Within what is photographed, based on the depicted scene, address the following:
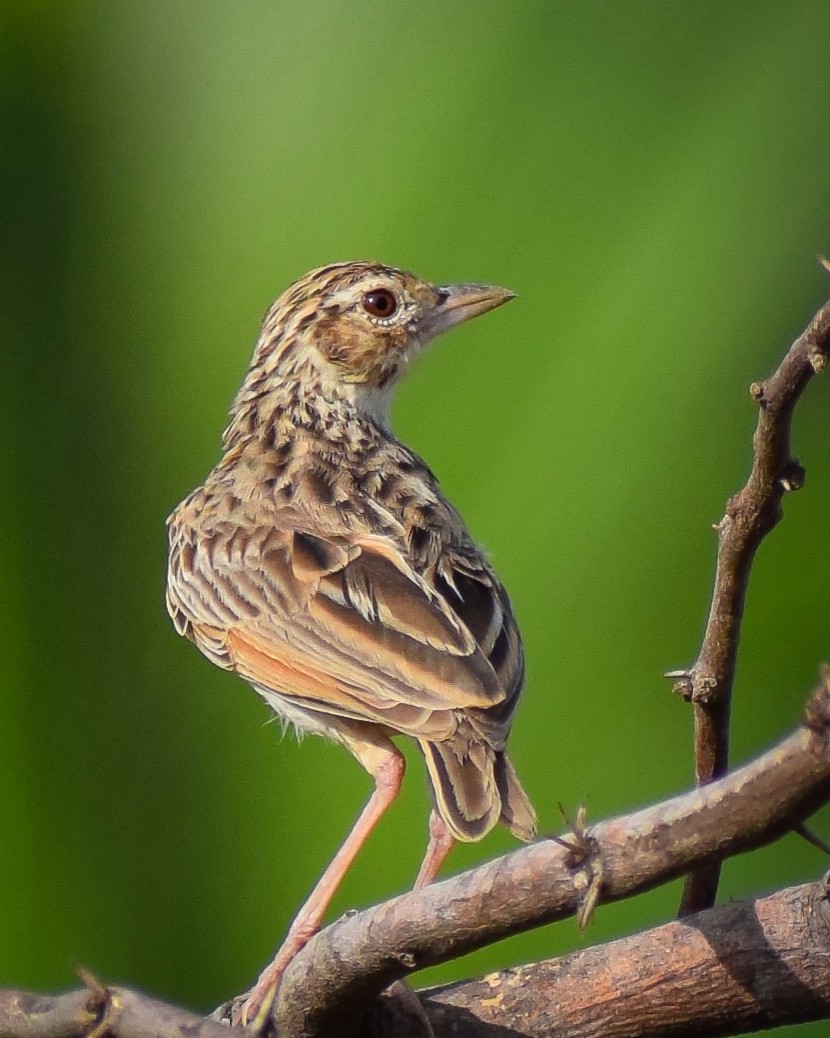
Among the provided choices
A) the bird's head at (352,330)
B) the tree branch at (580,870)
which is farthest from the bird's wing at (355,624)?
the bird's head at (352,330)

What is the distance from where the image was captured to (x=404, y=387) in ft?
23.1

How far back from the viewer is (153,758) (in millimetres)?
6488

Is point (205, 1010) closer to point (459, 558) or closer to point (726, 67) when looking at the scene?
point (459, 558)

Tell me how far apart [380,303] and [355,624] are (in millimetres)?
2023

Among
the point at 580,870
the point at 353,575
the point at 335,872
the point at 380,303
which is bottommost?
the point at 335,872

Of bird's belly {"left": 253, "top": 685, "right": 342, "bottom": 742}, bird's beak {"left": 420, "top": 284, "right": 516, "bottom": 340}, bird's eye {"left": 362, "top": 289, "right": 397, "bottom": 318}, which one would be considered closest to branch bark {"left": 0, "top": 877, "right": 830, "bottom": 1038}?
bird's belly {"left": 253, "top": 685, "right": 342, "bottom": 742}

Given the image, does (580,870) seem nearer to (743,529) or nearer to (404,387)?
(743,529)

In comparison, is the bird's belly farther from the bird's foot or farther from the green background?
the green background

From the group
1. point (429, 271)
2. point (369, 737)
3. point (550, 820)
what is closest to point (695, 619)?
point (550, 820)

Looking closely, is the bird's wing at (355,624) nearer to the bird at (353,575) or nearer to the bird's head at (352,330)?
the bird at (353,575)

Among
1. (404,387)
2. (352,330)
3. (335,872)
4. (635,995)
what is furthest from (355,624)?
(352,330)

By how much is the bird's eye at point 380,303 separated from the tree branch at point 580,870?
3443mm

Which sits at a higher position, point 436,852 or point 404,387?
point 404,387

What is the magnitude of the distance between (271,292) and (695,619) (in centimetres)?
216
